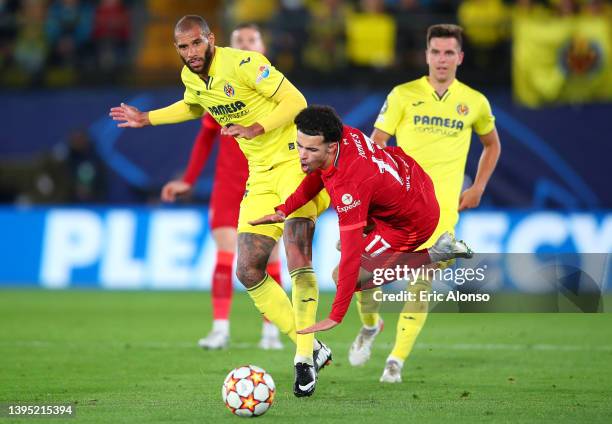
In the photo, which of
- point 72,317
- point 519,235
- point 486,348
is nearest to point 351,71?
point 519,235

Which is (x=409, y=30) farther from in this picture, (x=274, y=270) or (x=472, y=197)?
(x=472, y=197)

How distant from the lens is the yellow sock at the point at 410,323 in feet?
26.2

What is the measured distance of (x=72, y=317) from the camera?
12.4m

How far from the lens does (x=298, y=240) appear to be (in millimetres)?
7617

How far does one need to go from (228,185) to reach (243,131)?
2.92 m

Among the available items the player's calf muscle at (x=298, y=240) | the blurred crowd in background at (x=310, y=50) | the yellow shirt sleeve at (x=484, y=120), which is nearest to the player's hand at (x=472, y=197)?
the yellow shirt sleeve at (x=484, y=120)

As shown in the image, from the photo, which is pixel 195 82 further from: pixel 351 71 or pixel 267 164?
pixel 351 71

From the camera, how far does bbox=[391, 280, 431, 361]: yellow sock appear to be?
7980mm

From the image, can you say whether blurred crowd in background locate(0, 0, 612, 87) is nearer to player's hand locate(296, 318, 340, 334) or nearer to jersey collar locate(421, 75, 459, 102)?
jersey collar locate(421, 75, 459, 102)

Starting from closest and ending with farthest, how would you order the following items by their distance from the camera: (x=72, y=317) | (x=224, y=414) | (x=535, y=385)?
(x=224, y=414) < (x=535, y=385) < (x=72, y=317)

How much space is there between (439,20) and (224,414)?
1160 centimetres

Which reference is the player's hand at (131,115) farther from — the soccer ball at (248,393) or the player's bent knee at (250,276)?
the soccer ball at (248,393)

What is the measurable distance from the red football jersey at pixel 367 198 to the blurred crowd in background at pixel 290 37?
912cm

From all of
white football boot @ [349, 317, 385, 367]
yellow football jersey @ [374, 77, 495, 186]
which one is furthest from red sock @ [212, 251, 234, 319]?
yellow football jersey @ [374, 77, 495, 186]
